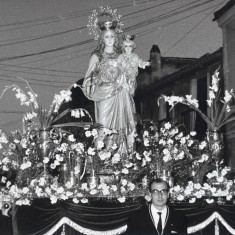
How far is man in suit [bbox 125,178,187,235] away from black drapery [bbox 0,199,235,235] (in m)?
1.35

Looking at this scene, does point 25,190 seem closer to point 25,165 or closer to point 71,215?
point 25,165

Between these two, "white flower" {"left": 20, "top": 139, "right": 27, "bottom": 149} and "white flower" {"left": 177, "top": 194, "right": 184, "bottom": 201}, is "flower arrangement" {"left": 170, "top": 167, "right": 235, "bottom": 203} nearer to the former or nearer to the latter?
"white flower" {"left": 177, "top": 194, "right": 184, "bottom": 201}

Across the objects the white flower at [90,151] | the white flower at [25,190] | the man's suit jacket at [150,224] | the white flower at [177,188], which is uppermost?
the white flower at [90,151]

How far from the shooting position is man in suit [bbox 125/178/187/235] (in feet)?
16.1

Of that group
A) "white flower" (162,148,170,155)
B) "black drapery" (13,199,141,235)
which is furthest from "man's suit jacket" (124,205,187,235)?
"white flower" (162,148,170,155)

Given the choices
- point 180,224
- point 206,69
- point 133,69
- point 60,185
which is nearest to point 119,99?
point 133,69

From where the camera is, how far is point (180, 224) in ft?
16.6

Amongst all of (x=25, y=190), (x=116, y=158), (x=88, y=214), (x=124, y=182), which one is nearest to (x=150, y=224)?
(x=88, y=214)

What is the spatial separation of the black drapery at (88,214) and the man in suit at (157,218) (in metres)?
1.35

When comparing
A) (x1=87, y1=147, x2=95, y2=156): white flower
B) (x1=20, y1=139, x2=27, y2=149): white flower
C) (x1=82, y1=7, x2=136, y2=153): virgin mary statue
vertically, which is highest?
(x1=82, y1=7, x2=136, y2=153): virgin mary statue

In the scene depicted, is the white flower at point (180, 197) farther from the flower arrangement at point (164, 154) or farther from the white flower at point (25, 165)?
the white flower at point (25, 165)

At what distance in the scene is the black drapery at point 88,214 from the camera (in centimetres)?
620

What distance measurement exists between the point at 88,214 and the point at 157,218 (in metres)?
1.51

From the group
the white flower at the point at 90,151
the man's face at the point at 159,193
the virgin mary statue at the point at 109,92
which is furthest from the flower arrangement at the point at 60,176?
the man's face at the point at 159,193
